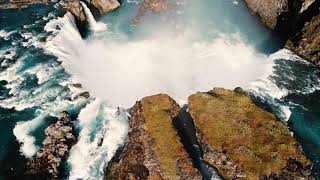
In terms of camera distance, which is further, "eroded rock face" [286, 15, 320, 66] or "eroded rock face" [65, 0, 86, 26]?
"eroded rock face" [65, 0, 86, 26]

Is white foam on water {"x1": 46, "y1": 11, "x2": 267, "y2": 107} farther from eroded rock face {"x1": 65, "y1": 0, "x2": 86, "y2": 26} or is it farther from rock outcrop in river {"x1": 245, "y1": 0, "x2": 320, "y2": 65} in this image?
rock outcrop in river {"x1": 245, "y1": 0, "x2": 320, "y2": 65}

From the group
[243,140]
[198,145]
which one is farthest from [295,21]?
[198,145]

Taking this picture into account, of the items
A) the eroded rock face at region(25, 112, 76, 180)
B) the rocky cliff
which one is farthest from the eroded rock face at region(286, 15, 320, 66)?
the eroded rock face at region(25, 112, 76, 180)

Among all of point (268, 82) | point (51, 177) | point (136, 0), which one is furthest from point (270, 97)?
point (136, 0)

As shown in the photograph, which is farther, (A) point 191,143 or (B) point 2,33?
(B) point 2,33

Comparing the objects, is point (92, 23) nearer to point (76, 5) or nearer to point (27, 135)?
point (76, 5)

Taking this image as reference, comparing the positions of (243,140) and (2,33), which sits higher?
(243,140)
